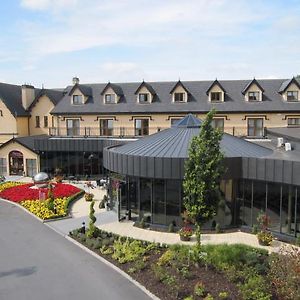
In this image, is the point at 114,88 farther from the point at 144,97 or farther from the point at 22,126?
the point at 22,126

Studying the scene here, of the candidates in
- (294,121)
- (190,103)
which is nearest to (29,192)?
(190,103)

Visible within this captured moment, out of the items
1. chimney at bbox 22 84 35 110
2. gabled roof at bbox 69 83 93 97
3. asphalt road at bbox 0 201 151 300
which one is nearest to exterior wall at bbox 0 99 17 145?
chimney at bbox 22 84 35 110

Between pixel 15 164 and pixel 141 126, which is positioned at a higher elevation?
pixel 141 126

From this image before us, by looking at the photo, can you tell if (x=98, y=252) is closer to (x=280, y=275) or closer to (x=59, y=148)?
(x=280, y=275)

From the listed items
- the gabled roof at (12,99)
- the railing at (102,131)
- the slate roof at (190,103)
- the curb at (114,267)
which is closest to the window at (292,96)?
the slate roof at (190,103)

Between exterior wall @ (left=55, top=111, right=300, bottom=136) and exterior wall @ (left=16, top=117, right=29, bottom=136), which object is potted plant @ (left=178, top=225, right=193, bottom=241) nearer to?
exterior wall @ (left=55, top=111, right=300, bottom=136)

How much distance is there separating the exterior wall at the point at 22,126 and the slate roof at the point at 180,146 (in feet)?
82.7

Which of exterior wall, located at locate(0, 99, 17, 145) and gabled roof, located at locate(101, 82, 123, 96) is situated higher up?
gabled roof, located at locate(101, 82, 123, 96)

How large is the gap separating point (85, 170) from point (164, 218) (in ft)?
63.3

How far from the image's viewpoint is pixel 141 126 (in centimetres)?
4422

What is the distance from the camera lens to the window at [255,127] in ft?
136

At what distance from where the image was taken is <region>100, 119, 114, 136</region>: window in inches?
1773

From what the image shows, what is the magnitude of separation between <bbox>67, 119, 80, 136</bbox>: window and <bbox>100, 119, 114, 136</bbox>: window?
3.00 m

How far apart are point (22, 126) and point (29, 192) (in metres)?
18.0
